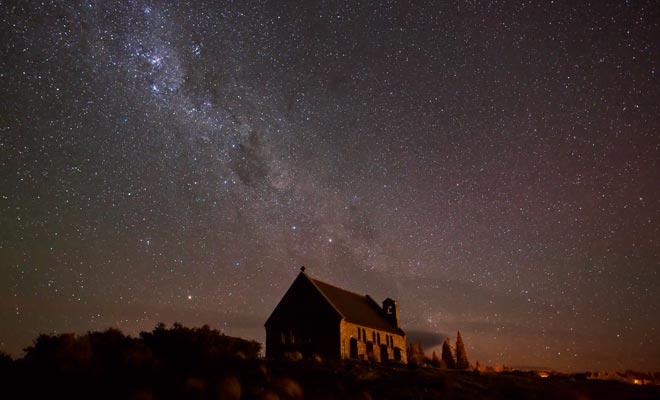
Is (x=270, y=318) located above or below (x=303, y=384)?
above

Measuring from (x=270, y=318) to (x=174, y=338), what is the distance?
18.0 metres

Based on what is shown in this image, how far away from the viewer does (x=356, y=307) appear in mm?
49000

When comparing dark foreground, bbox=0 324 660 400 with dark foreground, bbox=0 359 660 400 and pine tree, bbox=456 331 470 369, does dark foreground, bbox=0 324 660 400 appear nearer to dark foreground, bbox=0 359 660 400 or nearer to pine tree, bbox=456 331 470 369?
dark foreground, bbox=0 359 660 400

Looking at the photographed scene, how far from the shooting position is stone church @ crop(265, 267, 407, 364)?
40000 millimetres

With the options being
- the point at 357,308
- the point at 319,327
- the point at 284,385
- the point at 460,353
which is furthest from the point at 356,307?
the point at 460,353

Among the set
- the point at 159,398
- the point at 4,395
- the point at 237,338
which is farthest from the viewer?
the point at 237,338

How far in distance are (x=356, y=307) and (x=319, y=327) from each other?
356 inches

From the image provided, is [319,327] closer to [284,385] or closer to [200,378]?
[284,385]

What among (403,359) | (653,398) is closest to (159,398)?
(653,398)

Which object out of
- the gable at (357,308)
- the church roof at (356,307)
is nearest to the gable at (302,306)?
the church roof at (356,307)

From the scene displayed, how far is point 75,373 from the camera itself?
17.9 m

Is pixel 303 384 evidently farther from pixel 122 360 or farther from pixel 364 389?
pixel 122 360

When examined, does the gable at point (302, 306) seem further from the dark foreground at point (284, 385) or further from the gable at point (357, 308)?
the dark foreground at point (284, 385)

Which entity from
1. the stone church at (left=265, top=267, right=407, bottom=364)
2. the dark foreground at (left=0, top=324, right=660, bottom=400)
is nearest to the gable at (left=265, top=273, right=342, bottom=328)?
the stone church at (left=265, top=267, right=407, bottom=364)
